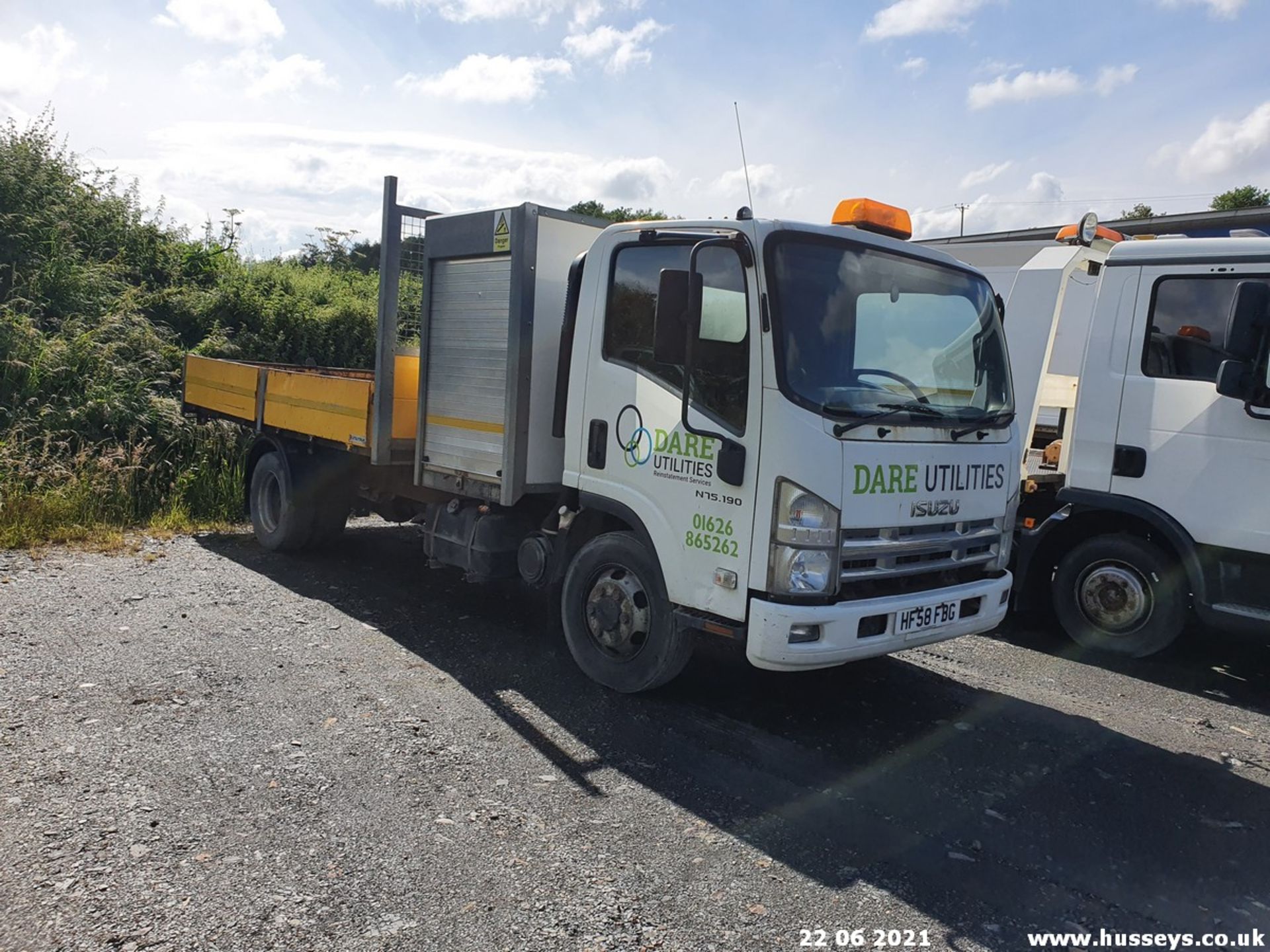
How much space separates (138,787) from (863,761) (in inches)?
125

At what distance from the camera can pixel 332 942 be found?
2844mm

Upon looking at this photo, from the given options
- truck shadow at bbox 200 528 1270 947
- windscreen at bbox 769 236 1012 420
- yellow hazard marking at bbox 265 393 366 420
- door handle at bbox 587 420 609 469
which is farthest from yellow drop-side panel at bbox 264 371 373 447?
windscreen at bbox 769 236 1012 420

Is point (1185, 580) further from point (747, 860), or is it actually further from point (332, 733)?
point (332, 733)

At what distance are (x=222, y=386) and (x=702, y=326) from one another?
234 inches

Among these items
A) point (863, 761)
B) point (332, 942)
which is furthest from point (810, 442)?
point (332, 942)

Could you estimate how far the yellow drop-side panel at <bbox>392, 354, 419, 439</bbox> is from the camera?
6398 mm

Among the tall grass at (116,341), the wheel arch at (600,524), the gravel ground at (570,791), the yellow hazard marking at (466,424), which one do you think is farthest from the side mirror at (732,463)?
the tall grass at (116,341)

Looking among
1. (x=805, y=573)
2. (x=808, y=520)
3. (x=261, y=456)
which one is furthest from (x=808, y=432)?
(x=261, y=456)

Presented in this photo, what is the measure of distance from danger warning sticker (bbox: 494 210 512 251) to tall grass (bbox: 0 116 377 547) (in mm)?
5089

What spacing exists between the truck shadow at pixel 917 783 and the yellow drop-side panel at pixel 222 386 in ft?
10.2

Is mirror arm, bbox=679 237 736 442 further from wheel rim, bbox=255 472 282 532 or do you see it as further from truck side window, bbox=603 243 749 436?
wheel rim, bbox=255 472 282 532

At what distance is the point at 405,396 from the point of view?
6457 mm

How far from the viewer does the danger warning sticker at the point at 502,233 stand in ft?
17.7

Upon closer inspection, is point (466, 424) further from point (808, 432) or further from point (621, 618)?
point (808, 432)
